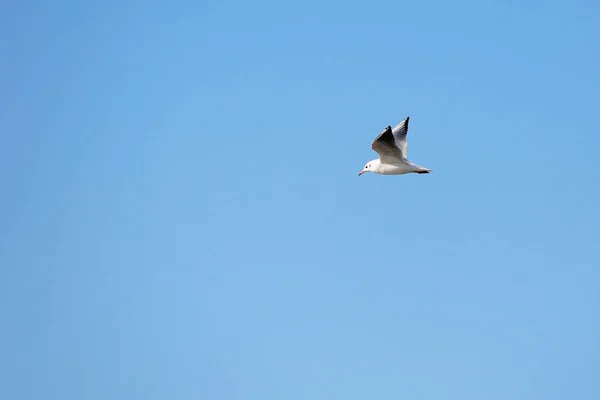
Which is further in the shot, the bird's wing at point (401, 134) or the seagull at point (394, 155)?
the bird's wing at point (401, 134)

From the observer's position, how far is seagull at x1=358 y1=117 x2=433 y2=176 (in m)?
25.6

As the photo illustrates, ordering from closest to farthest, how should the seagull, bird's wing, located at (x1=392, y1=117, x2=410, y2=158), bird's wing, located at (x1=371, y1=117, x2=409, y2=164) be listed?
bird's wing, located at (x1=371, y1=117, x2=409, y2=164), the seagull, bird's wing, located at (x1=392, y1=117, x2=410, y2=158)

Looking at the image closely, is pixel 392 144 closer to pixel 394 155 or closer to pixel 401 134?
pixel 394 155

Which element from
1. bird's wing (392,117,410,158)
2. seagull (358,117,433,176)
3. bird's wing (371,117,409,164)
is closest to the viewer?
bird's wing (371,117,409,164)

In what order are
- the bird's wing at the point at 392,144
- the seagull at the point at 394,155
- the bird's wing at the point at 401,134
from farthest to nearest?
the bird's wing at the point at 401,134, the seagull at the point at 394,155, the bird's wing at the point at 392,144

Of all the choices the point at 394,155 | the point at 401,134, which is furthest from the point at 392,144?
the point at 401,134

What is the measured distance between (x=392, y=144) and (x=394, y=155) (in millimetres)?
731

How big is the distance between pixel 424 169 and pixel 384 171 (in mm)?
1323

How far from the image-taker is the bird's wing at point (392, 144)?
82.6ft

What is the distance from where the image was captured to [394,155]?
26.2 m

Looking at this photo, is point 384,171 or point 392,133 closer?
point 392,133

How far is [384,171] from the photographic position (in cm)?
2709

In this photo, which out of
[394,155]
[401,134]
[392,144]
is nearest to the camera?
[392,144]

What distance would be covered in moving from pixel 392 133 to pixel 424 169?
1.34m
